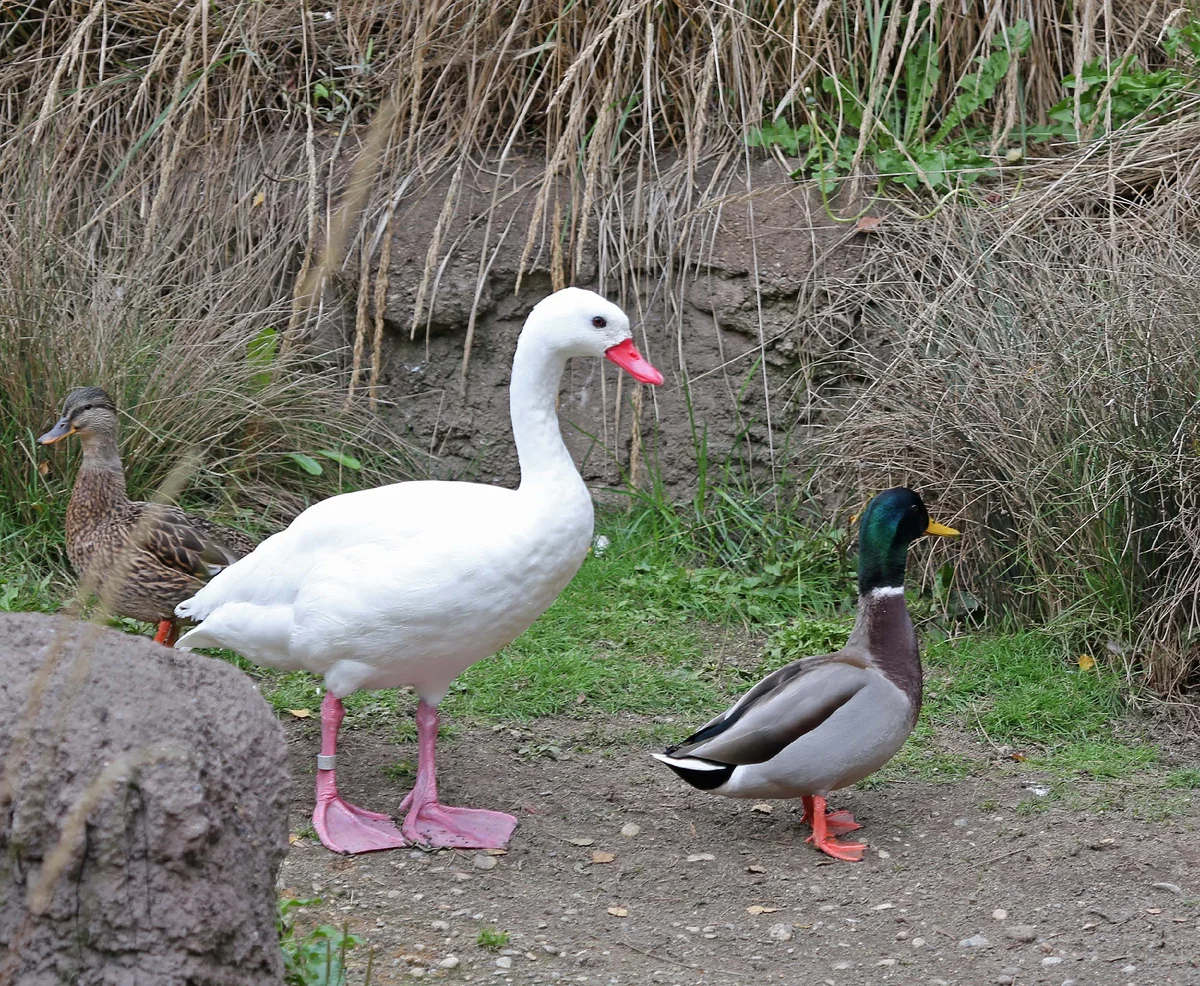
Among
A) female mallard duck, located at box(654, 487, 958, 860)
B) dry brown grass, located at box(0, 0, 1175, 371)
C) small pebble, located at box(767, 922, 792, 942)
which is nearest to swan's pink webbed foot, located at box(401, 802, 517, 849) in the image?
female mallard duck, located at box(654, 487, 958, 860)

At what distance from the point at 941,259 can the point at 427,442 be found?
2489 mm

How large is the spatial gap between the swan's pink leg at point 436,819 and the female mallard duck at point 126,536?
45.3 inches

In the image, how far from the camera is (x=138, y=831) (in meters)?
2.31

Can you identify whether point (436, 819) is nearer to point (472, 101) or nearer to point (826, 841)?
point (826, 841)

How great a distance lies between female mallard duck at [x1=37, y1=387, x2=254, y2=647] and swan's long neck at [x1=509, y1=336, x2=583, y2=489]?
1428 mm

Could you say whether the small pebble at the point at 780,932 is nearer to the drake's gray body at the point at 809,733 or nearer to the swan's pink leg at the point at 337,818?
the drake's gray body at the point at 809,733

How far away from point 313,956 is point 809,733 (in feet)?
5.11

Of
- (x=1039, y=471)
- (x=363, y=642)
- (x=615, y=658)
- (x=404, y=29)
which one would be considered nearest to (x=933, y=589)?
(x=1039, y=471)

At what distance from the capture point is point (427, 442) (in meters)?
6.71

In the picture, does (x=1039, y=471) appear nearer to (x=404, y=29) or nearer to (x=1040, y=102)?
(x=1040, y=102)

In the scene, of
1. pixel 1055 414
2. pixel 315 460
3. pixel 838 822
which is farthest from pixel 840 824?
pixel 315 460

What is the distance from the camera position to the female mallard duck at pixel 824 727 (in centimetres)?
384

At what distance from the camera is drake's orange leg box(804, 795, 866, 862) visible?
3871mm

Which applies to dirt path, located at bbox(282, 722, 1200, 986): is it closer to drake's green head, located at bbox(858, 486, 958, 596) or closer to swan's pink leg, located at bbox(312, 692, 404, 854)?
swan's pink leg, located at bbox(312, 692, 404, 854)
